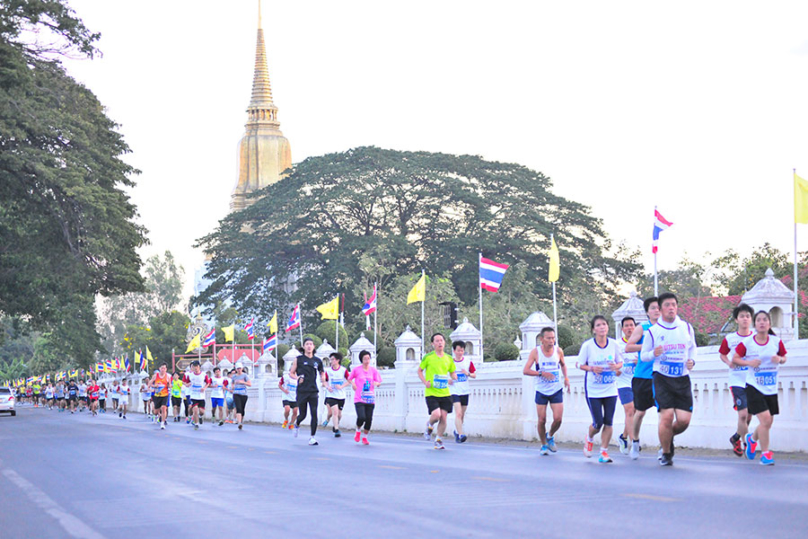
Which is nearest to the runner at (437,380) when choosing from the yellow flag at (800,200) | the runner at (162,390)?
the yellow flag at (800,200)

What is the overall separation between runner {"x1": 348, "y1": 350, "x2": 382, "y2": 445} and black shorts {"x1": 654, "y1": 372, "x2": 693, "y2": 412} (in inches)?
381

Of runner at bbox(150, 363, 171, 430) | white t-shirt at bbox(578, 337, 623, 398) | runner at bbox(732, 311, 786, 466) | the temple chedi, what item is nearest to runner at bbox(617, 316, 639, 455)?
white t-shirt at bbox(578, 337, 623, 398)

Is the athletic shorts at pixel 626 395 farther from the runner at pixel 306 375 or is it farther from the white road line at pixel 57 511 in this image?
the white road line at pixel 57 511

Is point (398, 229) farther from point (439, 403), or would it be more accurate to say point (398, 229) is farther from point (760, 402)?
point (760, 402)

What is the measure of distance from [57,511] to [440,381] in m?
9.98

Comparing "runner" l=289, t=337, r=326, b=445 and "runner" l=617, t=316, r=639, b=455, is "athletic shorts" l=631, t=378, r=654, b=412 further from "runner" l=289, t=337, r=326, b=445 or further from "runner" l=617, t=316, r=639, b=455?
"runner" l=289, t=337, r=326, b=445

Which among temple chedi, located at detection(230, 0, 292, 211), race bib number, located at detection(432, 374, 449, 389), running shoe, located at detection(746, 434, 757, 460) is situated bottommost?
running shoe, located at detection(746, 434, 757, 460)

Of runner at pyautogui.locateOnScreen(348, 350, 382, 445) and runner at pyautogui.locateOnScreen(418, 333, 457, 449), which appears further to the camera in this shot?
runner at pyautogui.locateOnScreen(348, 350, 382, 445)

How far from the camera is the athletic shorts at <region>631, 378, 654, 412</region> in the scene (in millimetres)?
13953

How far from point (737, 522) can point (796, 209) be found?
1291cm

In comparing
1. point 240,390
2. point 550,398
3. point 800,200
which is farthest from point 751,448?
point 240,390

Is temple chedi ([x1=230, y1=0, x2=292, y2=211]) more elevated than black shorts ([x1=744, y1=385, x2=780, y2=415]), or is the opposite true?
temple chedi ([x1=230, y1=0, x2=292, y2=211])

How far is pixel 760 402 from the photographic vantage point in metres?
13.2

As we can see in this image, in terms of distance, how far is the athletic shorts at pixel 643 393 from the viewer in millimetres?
13953
